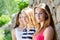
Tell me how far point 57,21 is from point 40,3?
0.26 metres

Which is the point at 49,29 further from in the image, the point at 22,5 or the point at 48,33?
the point at 22,5

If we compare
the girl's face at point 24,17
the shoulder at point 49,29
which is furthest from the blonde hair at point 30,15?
the shoulder at point 49,29

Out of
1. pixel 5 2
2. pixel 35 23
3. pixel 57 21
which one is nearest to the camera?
pixel 57 21

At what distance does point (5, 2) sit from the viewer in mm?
2074

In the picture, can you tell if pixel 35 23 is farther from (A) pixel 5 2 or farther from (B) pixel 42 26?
(A) pixel 5 2

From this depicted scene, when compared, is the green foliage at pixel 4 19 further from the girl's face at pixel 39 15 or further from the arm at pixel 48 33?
the arm at pixel 48 33

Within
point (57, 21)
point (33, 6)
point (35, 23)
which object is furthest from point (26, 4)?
point (57, 21)

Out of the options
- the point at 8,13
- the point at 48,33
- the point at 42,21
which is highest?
the point at 8,13

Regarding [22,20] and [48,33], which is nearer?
[48,33]

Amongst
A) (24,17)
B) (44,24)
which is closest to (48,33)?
(44,24)

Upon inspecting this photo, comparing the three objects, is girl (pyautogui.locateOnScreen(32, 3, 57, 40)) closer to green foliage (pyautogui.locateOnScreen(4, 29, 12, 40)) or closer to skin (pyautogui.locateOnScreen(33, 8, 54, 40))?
skin (pyautogui.locateOnScreen(33, 8, 54, 40))

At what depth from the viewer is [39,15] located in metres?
1.87

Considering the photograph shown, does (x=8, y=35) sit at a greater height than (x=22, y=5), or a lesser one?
lesser

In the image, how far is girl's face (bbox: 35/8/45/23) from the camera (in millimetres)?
1847
